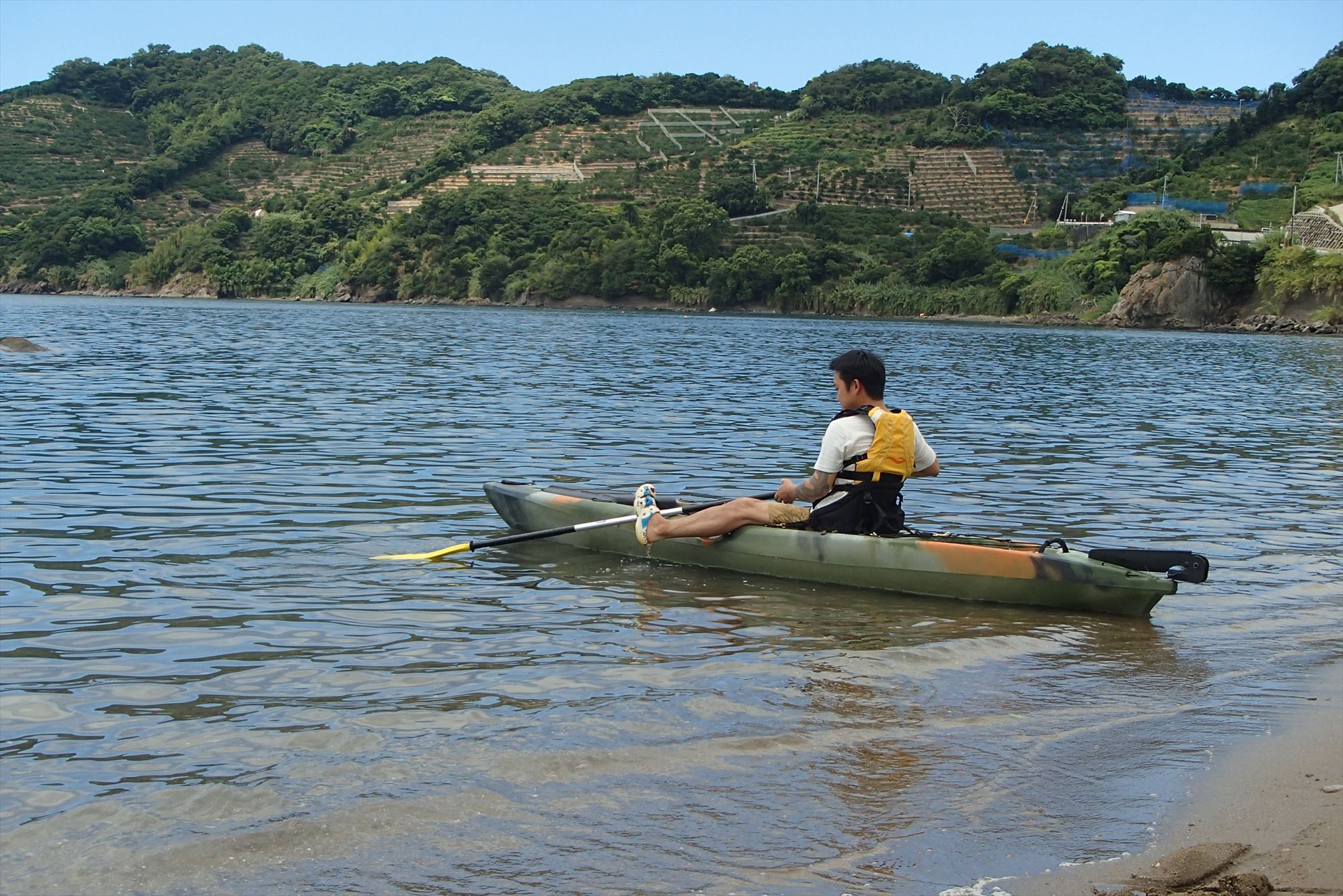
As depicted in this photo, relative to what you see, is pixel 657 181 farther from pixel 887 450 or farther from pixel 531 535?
pixel 887 450

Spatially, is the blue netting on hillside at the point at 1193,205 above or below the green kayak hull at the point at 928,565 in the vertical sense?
above

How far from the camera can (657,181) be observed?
131 m

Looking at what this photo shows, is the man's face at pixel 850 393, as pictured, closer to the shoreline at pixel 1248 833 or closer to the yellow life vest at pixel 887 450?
the yellow life vest at pixel 887 450

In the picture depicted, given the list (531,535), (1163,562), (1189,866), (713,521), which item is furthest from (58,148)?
(1189,866)

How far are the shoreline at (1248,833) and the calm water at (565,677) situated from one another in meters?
0.15

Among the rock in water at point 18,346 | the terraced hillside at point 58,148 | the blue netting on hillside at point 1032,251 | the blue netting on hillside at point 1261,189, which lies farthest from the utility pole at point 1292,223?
the terraced hillside at point 58,148

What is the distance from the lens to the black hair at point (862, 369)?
Answer: 9094 millimetres

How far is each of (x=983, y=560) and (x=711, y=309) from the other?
94.9m

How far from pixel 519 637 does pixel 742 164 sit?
12464 centimetres

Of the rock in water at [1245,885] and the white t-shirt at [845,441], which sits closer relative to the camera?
the rock in water at [1245,885]

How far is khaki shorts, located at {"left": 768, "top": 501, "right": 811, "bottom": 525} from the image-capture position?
9945 millimetres

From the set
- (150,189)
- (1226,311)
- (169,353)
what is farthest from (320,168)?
(169,353)

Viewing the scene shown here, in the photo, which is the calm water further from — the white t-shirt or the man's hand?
the white t-shirt

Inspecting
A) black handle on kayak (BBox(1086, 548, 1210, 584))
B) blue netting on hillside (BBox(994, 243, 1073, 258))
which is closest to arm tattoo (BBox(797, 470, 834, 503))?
black handle on kayak (BBox(1086, 548, 1210, 584))
